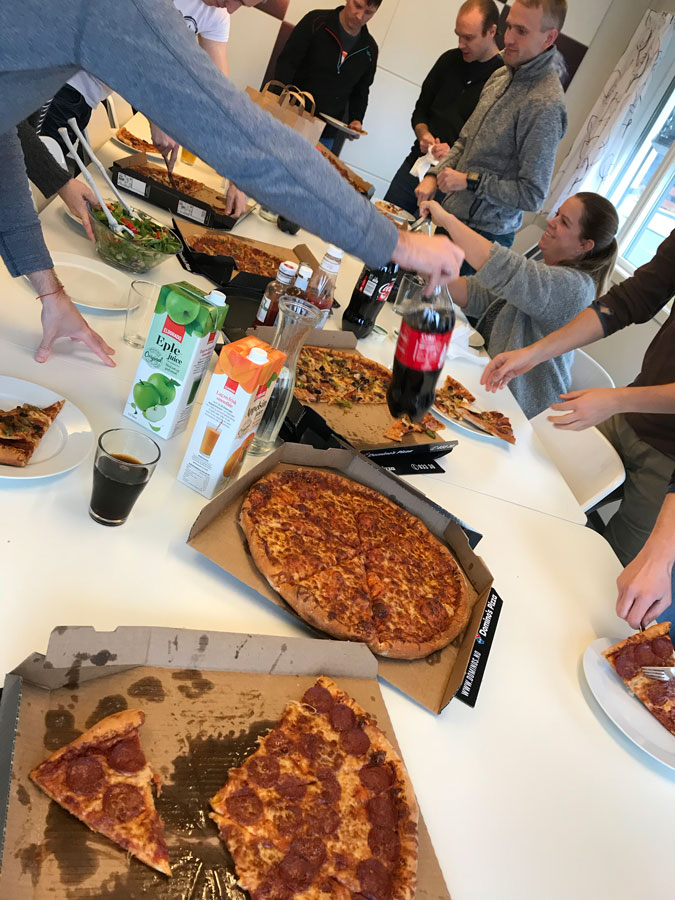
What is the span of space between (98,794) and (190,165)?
10.1 feet

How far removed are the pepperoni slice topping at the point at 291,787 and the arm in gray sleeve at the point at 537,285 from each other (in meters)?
2.06

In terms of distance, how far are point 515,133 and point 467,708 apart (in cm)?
328

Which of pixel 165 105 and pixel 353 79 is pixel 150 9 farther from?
pixel 353 79

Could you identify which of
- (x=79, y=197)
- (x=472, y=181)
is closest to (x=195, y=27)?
(x=79, y=197)

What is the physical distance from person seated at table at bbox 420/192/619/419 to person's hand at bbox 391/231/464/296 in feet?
4.27

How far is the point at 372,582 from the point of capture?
1.34 metres

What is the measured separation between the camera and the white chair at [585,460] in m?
2.18

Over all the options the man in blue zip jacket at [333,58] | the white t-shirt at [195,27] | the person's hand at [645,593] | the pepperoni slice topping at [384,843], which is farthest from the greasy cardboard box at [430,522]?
the man in blue zip jacket at [333,58]

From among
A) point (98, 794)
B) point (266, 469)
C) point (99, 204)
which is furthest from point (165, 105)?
point (99, 204)

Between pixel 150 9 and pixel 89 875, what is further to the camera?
pixel 150 9

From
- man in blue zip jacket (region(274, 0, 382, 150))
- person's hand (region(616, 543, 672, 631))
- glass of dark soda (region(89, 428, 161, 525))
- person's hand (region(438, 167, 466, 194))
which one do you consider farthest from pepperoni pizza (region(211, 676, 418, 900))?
man in blue zip jacket (region(274, 0, 382, 150))

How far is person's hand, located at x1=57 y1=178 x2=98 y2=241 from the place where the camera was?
193 cm

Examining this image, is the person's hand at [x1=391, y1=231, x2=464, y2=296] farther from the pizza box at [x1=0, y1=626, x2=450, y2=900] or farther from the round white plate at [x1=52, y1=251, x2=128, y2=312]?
the round white plate at [x1=52, y1=251, x2=128, y2=312]

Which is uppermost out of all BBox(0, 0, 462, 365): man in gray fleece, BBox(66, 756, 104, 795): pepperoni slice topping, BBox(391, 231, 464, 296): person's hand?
BBox(0, 0, 462, 365): man in gray fleece
